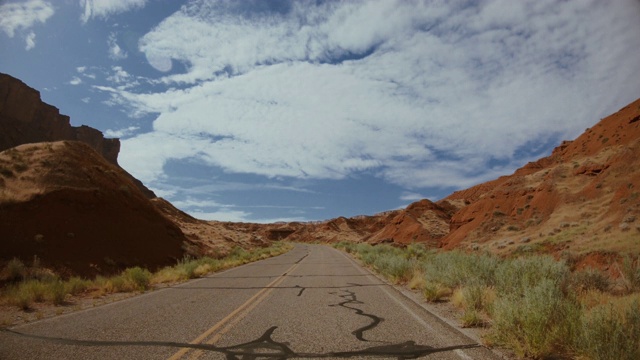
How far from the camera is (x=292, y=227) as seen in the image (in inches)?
6471

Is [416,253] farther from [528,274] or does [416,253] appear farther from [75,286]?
[75,286]

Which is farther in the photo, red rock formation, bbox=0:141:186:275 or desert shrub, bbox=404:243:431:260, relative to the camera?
desert shrub, bbox=404:243:431:260

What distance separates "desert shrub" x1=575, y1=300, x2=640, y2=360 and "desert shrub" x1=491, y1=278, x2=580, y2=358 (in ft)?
0.95

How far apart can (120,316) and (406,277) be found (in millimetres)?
10400

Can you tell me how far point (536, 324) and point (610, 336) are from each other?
0.98m

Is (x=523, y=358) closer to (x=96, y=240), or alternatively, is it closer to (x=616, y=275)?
(x=616, y=275)

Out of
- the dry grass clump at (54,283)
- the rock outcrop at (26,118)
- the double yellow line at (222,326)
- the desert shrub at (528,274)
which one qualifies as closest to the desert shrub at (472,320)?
the desert shrub at (528,274)

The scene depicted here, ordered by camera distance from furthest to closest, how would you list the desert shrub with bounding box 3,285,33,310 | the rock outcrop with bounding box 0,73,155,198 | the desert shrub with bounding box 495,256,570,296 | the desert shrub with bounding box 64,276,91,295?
the rock outcrop with bounding box 0,73,155,198 → the desert shrub with bounding box 64,276,91,295 → the desert shrub with bounding box 3,285,33,310 → the desert shrub with bounding box 495,256,570,296

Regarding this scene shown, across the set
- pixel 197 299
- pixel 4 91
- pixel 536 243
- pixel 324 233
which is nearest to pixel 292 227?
pixel 324 233

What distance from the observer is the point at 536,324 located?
551 cm

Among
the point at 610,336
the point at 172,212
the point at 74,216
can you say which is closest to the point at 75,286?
the point at 74,216

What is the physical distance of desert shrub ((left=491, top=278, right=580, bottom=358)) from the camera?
5301mm

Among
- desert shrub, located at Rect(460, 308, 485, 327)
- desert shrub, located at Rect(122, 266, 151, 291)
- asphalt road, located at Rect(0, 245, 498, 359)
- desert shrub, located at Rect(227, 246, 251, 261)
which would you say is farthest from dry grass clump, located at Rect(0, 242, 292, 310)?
desert shrub, located at Rect(227, 246, 251, 261)

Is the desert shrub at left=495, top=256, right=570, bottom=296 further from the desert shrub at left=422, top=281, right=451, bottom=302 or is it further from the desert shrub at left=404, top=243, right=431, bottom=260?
the desert shrub at left=404, top=243, right=431, bottom=260
